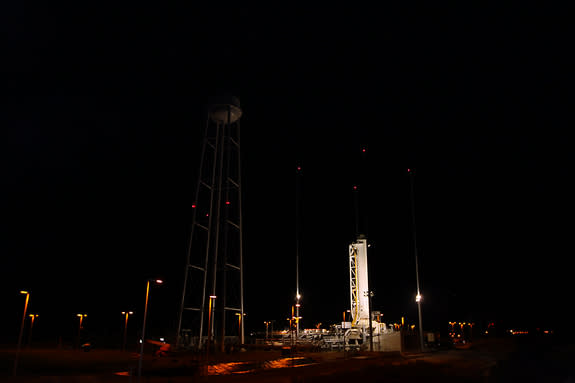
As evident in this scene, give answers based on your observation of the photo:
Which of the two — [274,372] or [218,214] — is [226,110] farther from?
[274,372]

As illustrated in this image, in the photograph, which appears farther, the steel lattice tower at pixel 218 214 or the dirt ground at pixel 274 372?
the steel lattice tower at pixel 218 214

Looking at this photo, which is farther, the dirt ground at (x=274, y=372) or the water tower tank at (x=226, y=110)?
the water tower tank at (x=226, y=110)

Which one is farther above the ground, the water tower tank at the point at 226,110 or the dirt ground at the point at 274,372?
the water tower tank at the point at 226,110

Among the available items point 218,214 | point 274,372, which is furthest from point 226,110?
point 274,372

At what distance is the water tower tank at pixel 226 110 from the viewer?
1934 inches

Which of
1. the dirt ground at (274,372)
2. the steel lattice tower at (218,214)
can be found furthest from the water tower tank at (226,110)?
the dirt ground at (274,372)

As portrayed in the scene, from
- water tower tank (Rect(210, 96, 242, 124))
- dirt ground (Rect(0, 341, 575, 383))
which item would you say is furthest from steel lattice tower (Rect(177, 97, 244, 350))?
dirt ground (Rect(0, 341, 575, 383))

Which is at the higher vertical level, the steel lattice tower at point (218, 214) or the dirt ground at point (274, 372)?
the steel lattice tower at point (218, 214)

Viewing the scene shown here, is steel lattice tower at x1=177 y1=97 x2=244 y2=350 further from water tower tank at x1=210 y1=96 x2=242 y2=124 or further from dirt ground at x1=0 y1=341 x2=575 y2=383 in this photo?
dirt ground at x1=0 y1=341 x2=575 y2=383

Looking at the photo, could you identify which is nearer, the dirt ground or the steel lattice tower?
the dirt ground

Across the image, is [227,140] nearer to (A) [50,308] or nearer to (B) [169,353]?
(B) [169,353]

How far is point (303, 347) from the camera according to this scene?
51.9 m

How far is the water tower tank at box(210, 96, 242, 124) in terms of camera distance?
4912 centimetres

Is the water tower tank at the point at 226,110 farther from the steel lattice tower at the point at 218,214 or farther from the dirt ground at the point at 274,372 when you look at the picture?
the dirt ground at the point at 274,372
